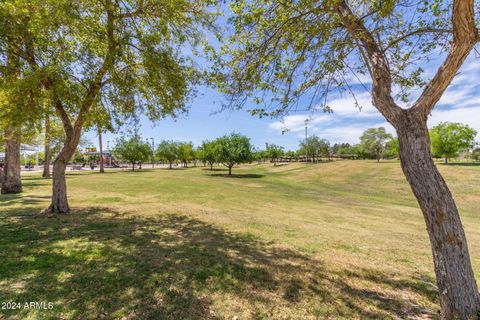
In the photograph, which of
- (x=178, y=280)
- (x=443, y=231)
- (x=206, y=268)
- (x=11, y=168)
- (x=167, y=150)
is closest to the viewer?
(x=443, y=231)

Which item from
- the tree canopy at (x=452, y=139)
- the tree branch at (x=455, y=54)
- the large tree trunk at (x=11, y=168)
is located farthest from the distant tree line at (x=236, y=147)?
the tree branch at (x=455, y=54)

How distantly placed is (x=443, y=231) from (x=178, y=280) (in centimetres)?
417

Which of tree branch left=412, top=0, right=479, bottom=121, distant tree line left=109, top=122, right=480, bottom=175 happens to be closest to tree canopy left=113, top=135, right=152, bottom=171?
distant tree line left=109, top=122, right=480, bottom=175

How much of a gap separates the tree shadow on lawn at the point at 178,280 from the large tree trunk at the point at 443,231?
63cm

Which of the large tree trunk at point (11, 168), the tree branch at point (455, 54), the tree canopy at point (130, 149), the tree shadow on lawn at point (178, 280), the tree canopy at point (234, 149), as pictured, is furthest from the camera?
the tree canopy at point (130, 149)

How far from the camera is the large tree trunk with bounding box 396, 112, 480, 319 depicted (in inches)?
122

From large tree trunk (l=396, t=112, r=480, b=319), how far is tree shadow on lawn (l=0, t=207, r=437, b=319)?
0.63 meters

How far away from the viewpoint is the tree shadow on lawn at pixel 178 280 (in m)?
3.30

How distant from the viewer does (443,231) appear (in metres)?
3.13

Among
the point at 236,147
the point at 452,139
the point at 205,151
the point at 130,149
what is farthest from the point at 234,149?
the point at 452,139

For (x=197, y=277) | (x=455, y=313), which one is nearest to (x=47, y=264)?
(x=197, y=277)

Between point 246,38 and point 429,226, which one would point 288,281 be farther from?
point 246,38

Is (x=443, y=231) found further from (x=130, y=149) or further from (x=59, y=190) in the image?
(x=130, y=149)

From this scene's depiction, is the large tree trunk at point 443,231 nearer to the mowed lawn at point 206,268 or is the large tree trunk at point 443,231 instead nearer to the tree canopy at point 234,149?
the mowed lawn at point 206,268
